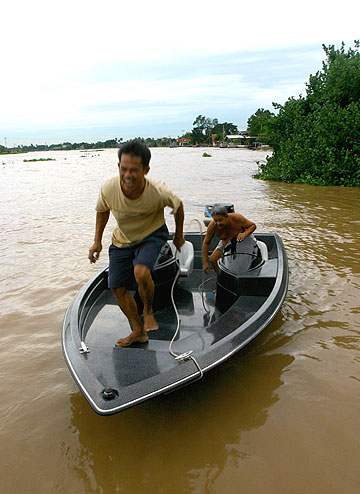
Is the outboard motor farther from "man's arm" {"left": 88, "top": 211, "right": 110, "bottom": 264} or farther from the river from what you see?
"man's arm" {"left": 88, "top": 211, "right": 110, "bottom": 264}

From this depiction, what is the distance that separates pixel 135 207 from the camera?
3012mm

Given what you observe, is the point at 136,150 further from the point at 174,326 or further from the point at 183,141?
the point at 183,141

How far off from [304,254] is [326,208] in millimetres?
4840

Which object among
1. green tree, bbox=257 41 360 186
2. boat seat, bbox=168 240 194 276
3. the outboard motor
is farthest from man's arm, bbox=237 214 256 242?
green tree, bbox=257 41 360 186

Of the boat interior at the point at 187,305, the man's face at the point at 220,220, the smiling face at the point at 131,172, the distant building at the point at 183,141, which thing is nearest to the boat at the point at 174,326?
the boat interior at the point at 187,305

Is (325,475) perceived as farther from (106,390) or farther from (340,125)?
(340,125)

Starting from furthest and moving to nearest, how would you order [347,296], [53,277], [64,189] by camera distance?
[64,189] < [53,277] < [347,296]

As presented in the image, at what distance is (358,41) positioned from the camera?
1619 cm

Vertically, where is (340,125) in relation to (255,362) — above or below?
above

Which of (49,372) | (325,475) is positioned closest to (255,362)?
(325,475)

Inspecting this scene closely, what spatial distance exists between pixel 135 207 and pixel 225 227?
158 centimetres

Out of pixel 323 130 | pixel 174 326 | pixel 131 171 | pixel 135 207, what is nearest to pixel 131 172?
pixel 131 171

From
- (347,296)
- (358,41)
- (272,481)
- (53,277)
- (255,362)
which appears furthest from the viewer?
(358,41)

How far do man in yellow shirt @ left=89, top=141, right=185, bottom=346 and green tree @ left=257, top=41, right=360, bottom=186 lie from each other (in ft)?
43.4
